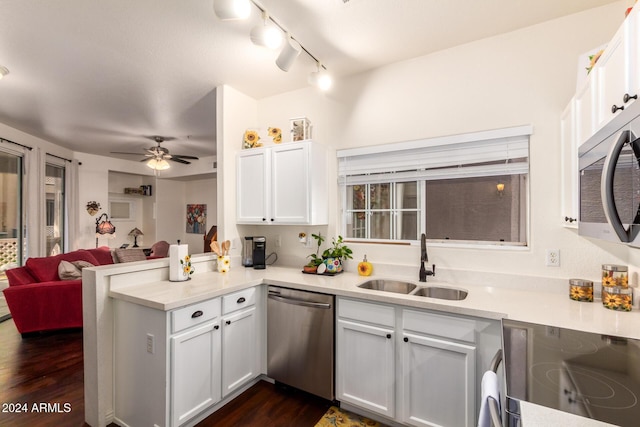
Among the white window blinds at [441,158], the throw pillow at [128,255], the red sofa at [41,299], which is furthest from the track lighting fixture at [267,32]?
the throw pillow at [128,255]

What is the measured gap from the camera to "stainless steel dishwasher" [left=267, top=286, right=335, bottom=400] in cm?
212

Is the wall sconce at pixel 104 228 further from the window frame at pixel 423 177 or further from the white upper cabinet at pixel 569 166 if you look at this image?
the white upper cabinet at pixel 569 166

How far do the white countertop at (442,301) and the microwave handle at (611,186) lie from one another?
661 millimetres

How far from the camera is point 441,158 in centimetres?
238

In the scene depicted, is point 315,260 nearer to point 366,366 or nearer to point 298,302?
point 298,302

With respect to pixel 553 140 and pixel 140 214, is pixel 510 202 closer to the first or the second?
pixel 553 140

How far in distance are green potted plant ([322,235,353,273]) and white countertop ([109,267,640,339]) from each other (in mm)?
100

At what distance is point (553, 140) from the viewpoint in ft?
6.53

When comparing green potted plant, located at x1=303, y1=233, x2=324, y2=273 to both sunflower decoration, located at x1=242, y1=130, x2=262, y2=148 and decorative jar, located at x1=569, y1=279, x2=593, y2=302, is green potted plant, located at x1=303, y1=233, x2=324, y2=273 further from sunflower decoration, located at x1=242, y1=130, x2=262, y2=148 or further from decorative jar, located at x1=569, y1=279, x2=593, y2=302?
decorative jar, located at x1=569, y1=279, x2=593, y2=302

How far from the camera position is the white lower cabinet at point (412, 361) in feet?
5.38

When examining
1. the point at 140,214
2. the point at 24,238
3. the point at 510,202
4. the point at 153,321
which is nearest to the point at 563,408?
the point at 510,202

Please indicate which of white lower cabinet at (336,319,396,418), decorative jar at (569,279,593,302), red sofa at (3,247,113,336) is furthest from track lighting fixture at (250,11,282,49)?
red sofa at (3,247,113,336)

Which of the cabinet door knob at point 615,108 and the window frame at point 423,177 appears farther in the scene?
the window frame at point 423,177

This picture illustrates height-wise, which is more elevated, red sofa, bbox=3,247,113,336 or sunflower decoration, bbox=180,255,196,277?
sunflower decoration, bbox=180,255,196,277
